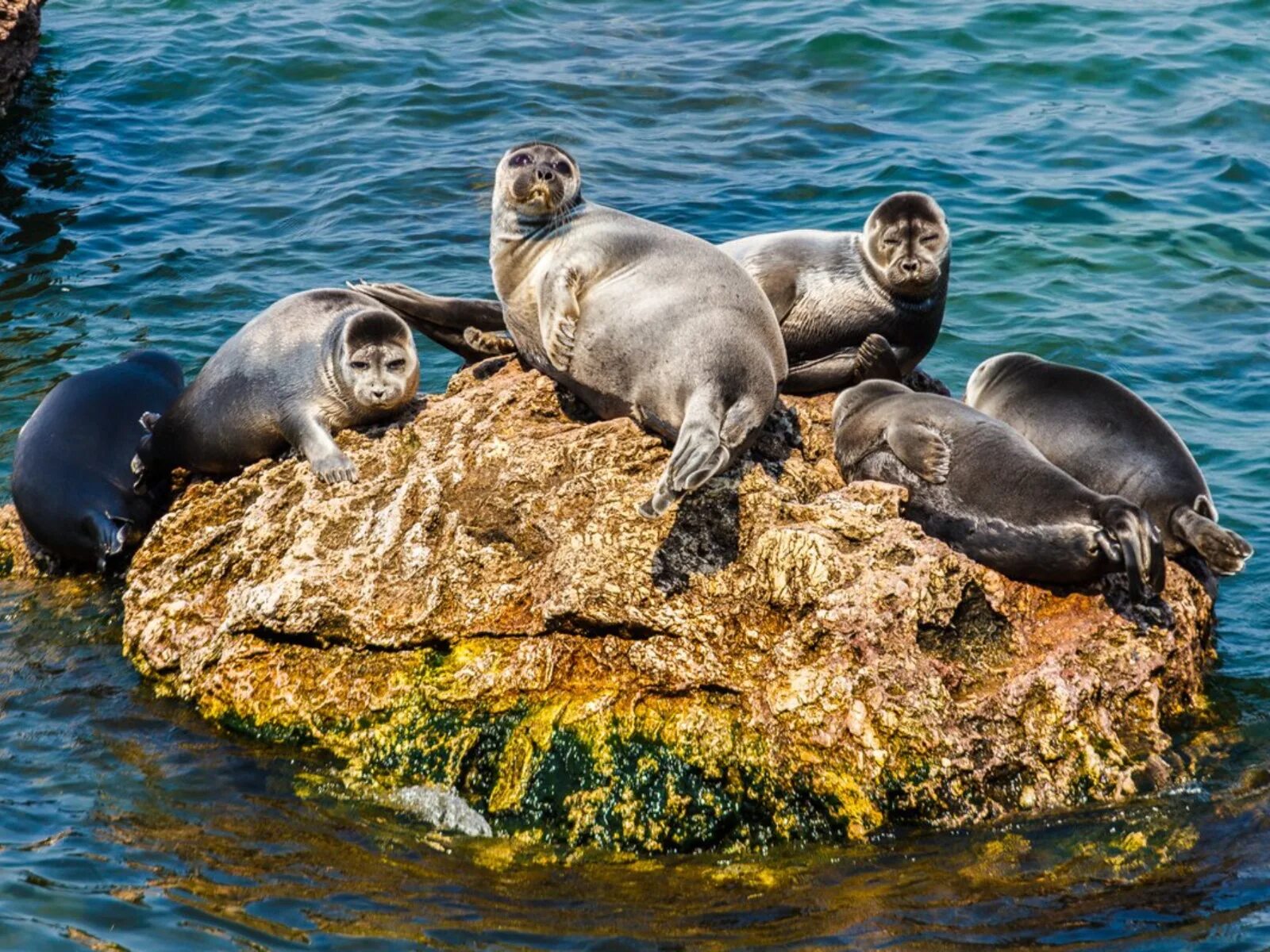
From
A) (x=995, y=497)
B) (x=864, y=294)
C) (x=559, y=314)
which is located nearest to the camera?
(x=995, y=497)

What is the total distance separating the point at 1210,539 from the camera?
20.1 feet

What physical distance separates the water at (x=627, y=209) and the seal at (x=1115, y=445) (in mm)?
748

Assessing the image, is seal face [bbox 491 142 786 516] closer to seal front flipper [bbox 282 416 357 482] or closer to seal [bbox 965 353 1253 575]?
seal front flipper [bbox 282 416 357 482]

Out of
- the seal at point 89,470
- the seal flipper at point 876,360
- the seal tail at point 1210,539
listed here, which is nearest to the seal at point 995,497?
the seal tail at point 1210,539

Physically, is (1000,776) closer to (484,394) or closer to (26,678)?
(484,394)

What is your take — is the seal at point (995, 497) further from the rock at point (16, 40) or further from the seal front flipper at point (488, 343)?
the rock at point (16, 40)

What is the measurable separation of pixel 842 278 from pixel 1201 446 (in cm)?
303

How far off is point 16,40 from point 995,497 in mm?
11945

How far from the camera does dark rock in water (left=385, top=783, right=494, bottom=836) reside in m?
5.25

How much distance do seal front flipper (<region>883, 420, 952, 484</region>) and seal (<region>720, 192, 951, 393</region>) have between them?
98 cm

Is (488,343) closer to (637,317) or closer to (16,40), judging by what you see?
(637,317)

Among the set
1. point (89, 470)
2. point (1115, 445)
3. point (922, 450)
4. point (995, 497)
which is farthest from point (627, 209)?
point (995, 497)

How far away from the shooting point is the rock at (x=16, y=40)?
14.3 m

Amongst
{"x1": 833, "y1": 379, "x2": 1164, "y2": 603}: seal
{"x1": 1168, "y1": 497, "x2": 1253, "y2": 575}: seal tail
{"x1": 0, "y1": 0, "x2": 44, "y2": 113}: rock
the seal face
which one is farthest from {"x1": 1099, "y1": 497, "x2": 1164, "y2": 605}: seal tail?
{"x1": 0, "y1": 0, "x2": 44, "y2": 113}: rock
